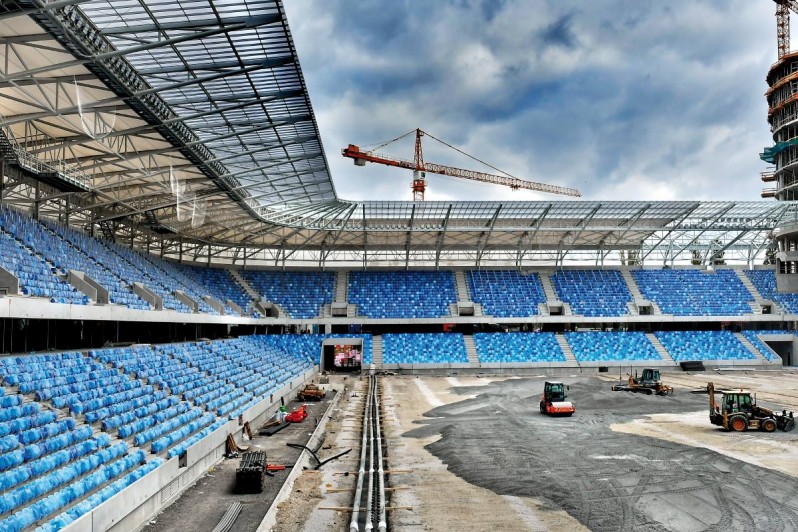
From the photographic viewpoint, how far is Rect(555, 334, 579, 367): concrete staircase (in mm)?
50028

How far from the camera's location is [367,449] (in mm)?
20672

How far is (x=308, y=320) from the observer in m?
53.2

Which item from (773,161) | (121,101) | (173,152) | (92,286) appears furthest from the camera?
(773,161)

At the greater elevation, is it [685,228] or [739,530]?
[685,228]

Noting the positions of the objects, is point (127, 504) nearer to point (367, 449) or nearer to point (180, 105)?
point (367, 449)

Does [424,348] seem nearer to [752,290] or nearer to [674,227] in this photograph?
[674,227]

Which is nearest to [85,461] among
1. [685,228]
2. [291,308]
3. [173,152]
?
[173,152]

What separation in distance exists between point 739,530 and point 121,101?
946 inches

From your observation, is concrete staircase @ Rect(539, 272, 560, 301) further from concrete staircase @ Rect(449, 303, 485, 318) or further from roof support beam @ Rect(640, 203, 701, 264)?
roof support beam @ Rect(640, 203, 701, 264)

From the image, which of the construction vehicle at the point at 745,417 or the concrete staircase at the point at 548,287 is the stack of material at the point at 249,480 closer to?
the construction vehicle at the point at 745,417

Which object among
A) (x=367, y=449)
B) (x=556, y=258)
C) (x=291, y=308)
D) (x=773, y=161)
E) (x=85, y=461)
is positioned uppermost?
(x=773, y=161)

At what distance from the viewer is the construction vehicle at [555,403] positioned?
27453 mm

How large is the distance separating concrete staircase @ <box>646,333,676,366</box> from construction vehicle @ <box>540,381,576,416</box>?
27279 mm

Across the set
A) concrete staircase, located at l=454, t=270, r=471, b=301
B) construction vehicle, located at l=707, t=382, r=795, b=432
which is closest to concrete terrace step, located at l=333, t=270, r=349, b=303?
concrete staircase, located at l=454, t=270, r=471, b=301
